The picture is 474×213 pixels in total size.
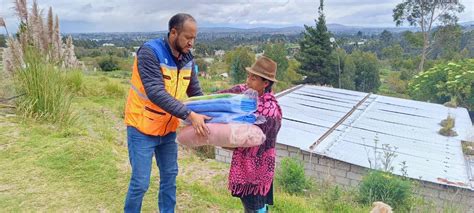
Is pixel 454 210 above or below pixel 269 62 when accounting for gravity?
below

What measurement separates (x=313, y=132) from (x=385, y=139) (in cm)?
125

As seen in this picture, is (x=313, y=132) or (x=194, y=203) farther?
(x=313, y=132)

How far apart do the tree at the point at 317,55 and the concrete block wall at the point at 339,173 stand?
63.5ft

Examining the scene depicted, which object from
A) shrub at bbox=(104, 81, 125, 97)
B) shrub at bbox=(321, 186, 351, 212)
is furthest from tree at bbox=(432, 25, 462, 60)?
shrub at bbox=(321, 186, 351, 212)

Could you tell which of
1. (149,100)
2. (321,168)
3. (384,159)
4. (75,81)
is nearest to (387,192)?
(384,159)

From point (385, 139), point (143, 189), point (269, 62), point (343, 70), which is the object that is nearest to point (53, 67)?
point (143, 189)

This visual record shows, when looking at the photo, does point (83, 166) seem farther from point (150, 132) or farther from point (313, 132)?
point (313, 132)

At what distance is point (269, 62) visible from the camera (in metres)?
1.92

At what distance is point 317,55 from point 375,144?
19.8 meters

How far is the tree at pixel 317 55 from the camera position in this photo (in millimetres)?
24688

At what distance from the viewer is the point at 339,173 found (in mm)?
5730

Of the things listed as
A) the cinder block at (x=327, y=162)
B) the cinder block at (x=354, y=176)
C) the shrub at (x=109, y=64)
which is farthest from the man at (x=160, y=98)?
the shrub at (x=109, y=64)

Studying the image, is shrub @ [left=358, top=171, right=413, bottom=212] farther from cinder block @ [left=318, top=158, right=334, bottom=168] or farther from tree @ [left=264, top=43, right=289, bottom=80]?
tree @ [left=264, top=43, right=289, bottom=80]

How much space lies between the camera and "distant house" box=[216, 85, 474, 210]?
5.10 metres
